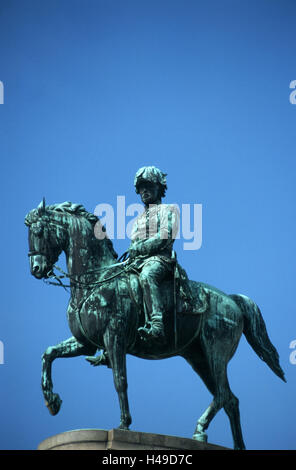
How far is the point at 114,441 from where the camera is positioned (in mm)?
19969

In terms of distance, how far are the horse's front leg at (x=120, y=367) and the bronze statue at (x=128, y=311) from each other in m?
0.02

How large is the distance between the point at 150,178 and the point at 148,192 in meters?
0.28

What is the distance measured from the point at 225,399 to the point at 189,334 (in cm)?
135

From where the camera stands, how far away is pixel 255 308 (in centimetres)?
2344

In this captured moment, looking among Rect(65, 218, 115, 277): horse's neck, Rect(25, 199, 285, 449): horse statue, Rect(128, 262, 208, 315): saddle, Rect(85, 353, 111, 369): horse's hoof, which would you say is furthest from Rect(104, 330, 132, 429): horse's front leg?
Rect(65, 218, 115, 277): horse's neck

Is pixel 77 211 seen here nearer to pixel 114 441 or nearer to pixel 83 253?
pixel 83 253

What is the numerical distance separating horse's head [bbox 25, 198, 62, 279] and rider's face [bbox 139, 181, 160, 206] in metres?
2.04

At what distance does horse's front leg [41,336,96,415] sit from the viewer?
21.6 meters

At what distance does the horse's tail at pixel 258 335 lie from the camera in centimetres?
2311

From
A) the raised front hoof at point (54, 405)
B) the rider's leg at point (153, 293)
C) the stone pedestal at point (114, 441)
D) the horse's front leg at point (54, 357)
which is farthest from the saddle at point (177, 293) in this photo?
the stone pedestal at point (114, 441)

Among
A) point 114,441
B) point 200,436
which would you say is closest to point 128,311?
point 200,436
